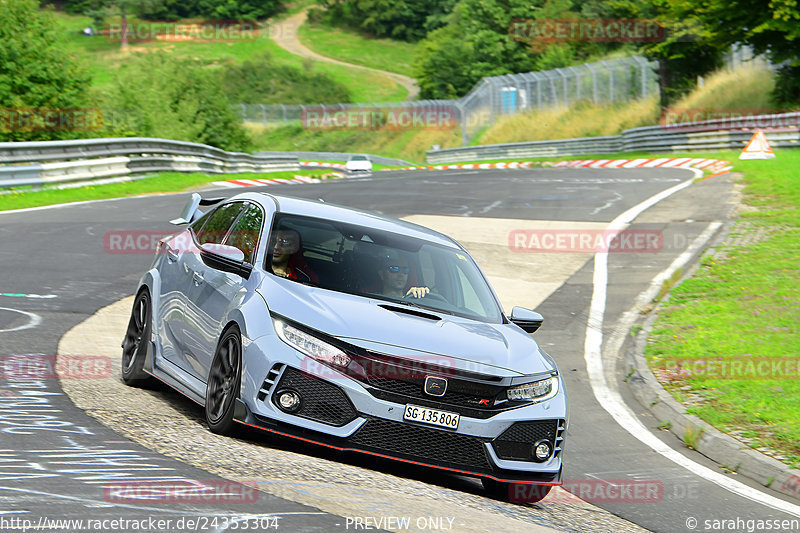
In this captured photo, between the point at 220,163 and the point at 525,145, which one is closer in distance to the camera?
the point at 220,163

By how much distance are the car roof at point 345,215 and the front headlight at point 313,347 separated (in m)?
1.62

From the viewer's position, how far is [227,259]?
24.1ft

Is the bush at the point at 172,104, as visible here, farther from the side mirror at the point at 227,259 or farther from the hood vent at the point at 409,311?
the hood vent at the point at 409,311

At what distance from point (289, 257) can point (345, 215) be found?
0.88 meters

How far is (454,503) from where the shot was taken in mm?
5809

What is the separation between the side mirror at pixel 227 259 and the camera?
718cm

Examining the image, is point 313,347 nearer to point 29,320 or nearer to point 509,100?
point 29,320

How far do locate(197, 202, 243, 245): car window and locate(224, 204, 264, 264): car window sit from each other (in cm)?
17

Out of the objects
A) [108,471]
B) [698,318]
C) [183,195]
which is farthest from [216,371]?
[183,195]

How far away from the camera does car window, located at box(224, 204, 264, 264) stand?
7.52 m

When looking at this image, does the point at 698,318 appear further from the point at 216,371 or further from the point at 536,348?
the point at 216,371

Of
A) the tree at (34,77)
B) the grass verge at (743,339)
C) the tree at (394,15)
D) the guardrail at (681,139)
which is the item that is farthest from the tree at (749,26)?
the tree at (394,15)

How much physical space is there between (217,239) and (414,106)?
76.5 meters

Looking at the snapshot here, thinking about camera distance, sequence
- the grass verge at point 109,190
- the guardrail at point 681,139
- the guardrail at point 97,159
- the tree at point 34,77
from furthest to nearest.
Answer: the guardrail at point 681,139, the tree at point 34,77, the guardrail at point 97,159, the grass verge at point 109,190
